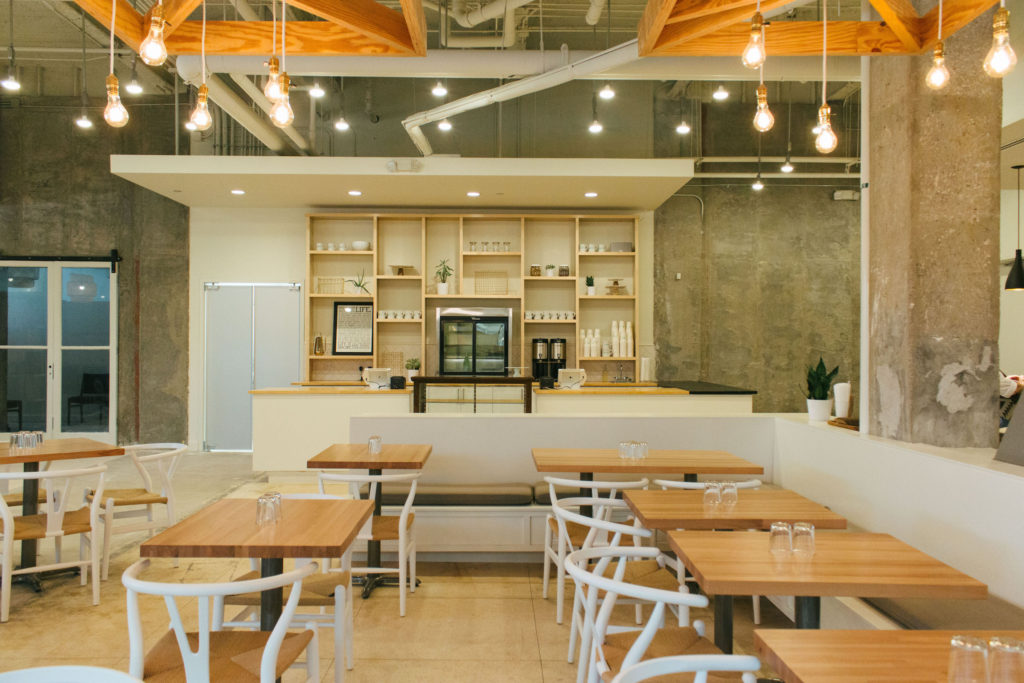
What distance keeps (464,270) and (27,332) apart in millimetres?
6107

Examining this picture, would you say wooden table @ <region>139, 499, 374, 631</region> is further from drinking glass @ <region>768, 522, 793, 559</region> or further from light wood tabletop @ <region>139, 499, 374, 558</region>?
drinking glass @ <region>768, 522, 793, 559</region>

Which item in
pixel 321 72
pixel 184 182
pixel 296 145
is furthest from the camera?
pixel 296 145

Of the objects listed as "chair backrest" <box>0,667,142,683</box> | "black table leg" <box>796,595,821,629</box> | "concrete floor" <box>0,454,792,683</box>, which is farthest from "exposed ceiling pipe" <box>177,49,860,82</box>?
"chair backrest" <box>0,667,142,683</box>

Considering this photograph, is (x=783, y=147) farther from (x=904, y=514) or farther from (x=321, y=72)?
(x=904, y=514)

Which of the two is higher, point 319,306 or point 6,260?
point 6,260

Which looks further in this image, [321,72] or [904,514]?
[321,72]

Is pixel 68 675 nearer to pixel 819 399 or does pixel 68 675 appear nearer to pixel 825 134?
pixel 825 134

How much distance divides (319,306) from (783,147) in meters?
6.76

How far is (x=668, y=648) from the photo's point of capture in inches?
83.7

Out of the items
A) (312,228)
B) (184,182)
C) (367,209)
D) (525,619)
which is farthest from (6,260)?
(525,619)

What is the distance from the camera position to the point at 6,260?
925 centimetres

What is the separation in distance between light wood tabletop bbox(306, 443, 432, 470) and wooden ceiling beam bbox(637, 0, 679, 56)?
8.17ft

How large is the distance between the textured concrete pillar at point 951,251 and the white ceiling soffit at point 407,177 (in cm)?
376

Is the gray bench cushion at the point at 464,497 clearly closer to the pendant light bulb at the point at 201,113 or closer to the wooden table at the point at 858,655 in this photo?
the pendant light bulb at the point at 201,113
